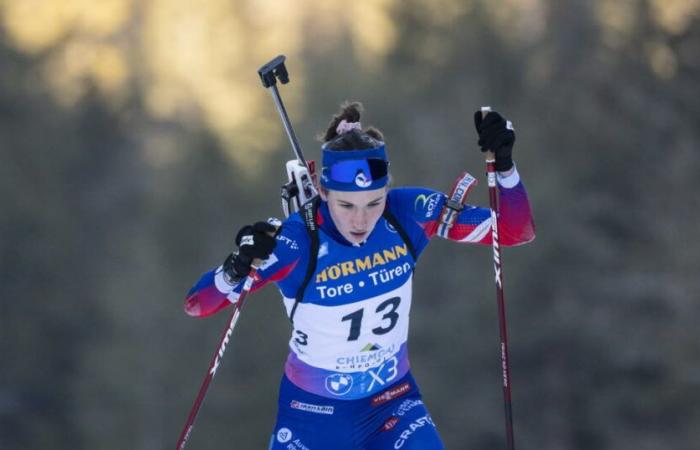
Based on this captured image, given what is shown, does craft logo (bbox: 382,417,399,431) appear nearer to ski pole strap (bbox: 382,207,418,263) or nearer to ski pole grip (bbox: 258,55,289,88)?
ski pole strap (bbox: 382,207,418,263)

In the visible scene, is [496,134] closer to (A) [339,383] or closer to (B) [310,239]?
(B) [310,239]

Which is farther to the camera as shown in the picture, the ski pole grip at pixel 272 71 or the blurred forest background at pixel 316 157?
the blurred forest background at pixel 316 157

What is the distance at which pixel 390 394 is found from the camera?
3.81 meters

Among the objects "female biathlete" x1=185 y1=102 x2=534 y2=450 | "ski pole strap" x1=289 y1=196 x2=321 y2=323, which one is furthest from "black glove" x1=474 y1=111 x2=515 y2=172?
"ski pole strap" x1=289 y1=196 x2=321 y2=323

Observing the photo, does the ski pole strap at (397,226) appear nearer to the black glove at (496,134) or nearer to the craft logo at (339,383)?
the black glove at (496,134)

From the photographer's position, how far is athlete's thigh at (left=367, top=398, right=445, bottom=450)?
11.9ft

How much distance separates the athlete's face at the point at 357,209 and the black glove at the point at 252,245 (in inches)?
9.5

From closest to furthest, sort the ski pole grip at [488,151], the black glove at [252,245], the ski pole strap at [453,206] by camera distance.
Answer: the black glove at [252,245]
the ski pole grip at [488,151]
the ski pole strap at [453,206]

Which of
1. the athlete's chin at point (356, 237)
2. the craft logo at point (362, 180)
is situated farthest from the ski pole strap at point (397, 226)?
the craft logo at point (362, 180)

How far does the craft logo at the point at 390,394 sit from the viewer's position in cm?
379

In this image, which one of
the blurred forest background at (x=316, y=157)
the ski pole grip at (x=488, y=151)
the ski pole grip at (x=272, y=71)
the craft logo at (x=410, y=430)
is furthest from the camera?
the blurred forest background at (x=316, y=157)

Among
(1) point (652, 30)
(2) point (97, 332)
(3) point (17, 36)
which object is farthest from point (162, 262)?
(1) point (652, 30)

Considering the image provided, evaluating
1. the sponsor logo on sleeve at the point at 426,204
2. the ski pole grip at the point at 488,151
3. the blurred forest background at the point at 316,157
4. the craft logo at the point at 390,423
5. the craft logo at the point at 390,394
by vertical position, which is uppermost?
the blurred forest background at the point at 316,157

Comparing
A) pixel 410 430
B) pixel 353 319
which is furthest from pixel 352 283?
pixel 410 430
